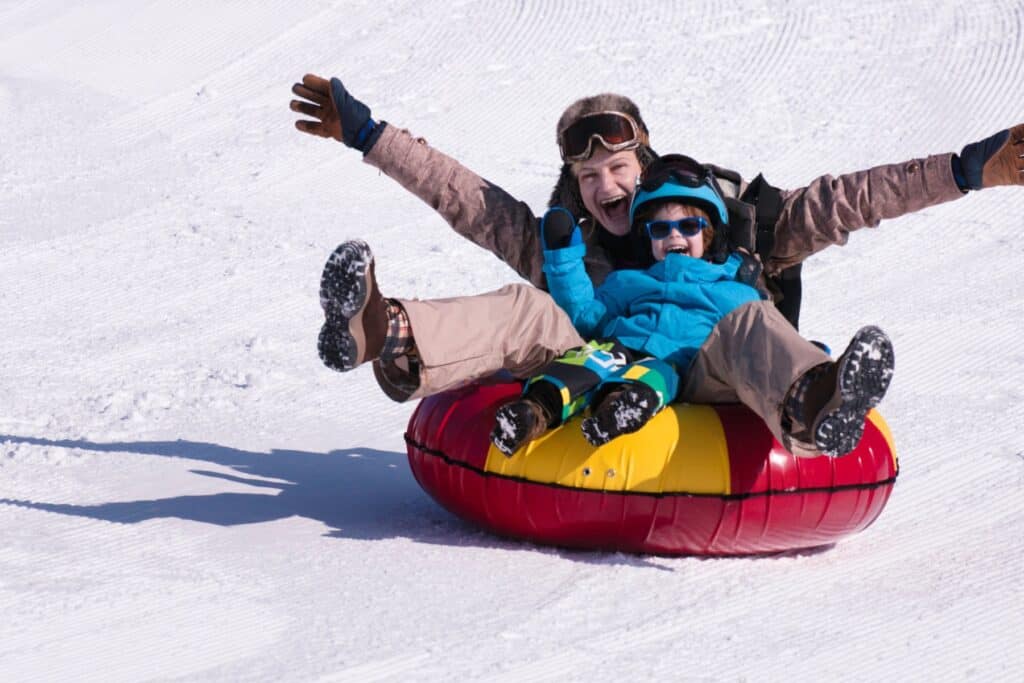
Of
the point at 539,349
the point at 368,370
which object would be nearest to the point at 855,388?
the point at 539,349

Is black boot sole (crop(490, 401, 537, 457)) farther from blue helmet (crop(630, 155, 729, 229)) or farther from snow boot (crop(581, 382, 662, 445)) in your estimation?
blue helmet (crop(630, 155, 729, 229))

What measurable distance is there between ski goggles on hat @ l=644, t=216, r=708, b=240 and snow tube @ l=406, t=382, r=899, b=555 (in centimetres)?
48

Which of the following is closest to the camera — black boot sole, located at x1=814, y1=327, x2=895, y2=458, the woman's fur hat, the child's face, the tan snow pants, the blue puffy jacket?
black boot sole, located at x1=814, y1=327, x2=895, y2=458

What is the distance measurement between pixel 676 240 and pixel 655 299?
0.52 feet

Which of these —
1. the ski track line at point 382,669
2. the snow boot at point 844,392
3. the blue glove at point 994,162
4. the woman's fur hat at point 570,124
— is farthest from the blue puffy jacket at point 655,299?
the ski track line at point 382,669

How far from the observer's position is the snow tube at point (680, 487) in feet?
10.2

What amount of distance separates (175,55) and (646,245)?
225 inches

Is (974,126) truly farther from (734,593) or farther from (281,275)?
(734,593)

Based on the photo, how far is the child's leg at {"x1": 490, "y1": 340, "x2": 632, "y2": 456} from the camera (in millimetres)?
3082

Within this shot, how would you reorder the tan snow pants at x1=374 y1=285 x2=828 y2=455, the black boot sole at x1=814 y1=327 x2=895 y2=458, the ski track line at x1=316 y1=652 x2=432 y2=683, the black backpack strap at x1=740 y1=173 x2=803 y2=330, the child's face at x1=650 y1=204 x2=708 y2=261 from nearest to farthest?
the ski track line at x1=316 y1=652 x2=432 y2=683
the black boot sole at x1=814 y1=327 x2=895 y2=458
the tan snow pants at x1=374 y1=285 x2=828 y2=455
the child's face at x1=650 y1=204 x2=708 y2=261
the black backpack strap at x1=740 y1=173 x2=803 y2=330

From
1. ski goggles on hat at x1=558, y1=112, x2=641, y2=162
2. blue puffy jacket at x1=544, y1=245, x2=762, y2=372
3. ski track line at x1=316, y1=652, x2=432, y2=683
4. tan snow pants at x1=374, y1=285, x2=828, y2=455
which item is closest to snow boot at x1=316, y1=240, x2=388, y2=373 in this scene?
tan snow pants at x1=374, y1=285, x2=828, y2=455

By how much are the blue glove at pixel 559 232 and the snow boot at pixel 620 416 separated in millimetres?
619

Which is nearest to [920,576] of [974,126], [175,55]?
[974,126]

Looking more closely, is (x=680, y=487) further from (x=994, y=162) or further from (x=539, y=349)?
(x=994, y=162)
